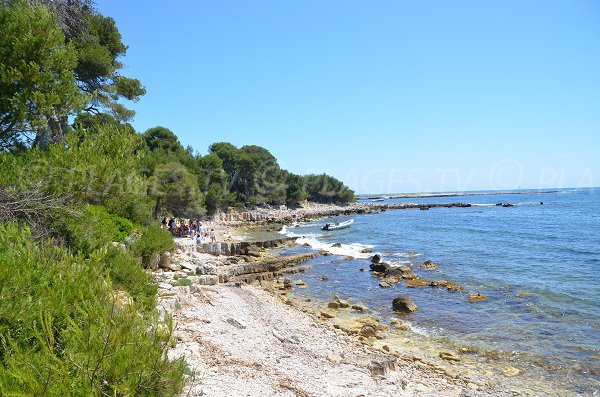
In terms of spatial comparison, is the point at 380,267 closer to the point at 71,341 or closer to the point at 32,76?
the point at 32,76

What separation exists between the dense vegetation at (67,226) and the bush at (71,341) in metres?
0.01

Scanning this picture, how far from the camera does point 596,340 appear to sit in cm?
1182

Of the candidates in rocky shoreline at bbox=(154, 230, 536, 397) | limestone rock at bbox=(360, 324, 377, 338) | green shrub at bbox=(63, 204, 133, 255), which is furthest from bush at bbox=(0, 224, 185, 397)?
limestone rock at bbox=(360, 324, 377, 338)

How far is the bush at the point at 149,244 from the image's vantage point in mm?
15673

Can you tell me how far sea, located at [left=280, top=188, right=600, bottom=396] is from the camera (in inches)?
404

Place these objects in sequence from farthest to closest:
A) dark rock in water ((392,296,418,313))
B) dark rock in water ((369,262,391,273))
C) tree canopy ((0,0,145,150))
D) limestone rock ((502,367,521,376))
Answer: dark rock in water ((369,262,391,273)) < dark rock in water ((392,296,418,313)) < limestone rock ((502,367,521,376)) < tree canopy ((0,0,145,150))

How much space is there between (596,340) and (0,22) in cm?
1799

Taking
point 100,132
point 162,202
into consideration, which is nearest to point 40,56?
point 100,132

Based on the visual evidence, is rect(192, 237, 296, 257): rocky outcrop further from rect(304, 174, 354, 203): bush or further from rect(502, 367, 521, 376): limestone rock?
rect(304, 174, 354, 203): bush

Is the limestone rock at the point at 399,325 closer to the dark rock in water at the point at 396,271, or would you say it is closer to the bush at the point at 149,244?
the dark rock in water at the point at 396,271

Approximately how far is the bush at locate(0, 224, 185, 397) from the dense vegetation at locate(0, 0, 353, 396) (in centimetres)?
1

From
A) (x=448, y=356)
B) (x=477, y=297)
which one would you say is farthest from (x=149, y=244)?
(x=477, y=297)

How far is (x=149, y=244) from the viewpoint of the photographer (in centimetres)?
1639

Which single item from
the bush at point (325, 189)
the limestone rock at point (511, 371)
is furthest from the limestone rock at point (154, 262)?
the bush at point (325, 189)
